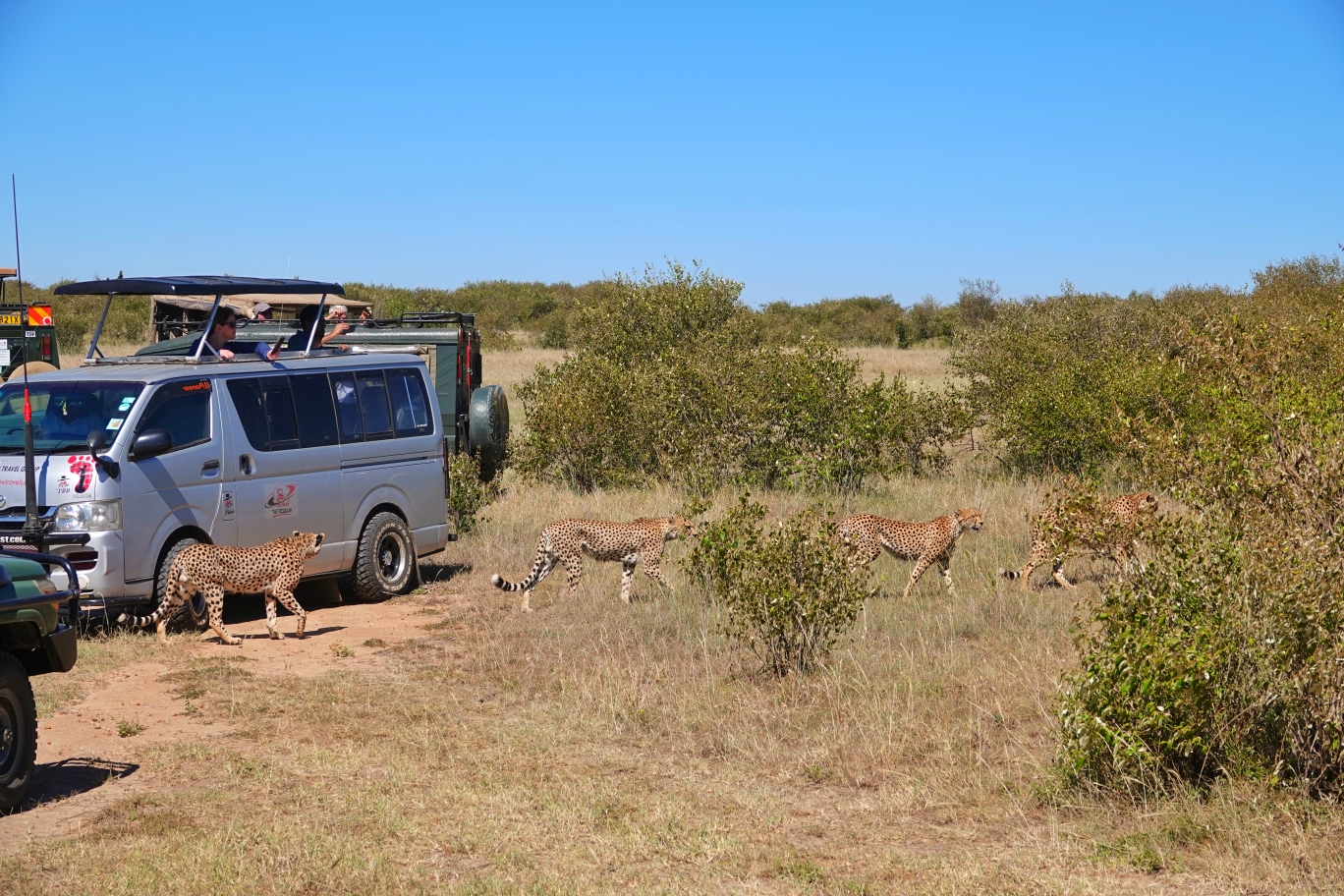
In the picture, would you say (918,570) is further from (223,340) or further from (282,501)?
(223,340)

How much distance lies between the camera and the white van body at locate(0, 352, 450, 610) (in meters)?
8.59

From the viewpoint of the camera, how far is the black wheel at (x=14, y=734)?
219 inches

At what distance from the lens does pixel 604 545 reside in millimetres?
10453

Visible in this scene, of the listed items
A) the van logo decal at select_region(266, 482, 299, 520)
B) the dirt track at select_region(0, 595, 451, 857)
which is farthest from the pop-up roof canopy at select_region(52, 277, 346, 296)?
the dirt track at select_region(0, 595, 451, 857)

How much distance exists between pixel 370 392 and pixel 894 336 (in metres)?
50.8

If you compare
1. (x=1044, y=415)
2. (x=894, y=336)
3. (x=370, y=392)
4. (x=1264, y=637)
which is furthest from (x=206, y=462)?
(x=894, y=336)

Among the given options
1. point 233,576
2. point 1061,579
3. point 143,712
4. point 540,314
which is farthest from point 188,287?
point 540,314

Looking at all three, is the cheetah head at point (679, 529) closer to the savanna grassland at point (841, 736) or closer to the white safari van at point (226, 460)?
the savanna grassland at point (841, 736)

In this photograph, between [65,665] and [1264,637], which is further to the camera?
[65,665]

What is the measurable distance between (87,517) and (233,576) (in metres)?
1.10

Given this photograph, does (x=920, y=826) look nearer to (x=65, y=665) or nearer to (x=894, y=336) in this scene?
(x=65, y=665)

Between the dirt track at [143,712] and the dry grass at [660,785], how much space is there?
20cm

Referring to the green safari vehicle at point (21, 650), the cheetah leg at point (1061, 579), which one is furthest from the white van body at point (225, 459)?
the cheetah leg at point (1061, 579)

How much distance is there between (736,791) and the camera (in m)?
5.97
